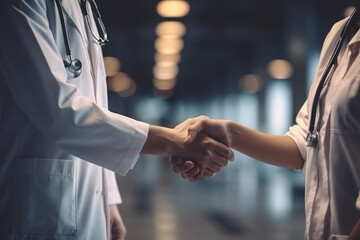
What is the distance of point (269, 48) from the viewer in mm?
13664

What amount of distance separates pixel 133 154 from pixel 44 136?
30cm

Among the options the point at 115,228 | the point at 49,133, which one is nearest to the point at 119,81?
the point at 115,228

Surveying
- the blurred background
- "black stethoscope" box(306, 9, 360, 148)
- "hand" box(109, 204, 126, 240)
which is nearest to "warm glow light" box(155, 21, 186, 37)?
the blurred background

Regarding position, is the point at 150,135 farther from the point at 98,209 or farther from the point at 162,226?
the point at 162,226

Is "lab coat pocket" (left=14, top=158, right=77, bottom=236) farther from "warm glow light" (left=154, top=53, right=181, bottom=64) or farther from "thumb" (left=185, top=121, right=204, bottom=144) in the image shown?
"warm glow light" (left=154, top=53, right=181, bottom=64)

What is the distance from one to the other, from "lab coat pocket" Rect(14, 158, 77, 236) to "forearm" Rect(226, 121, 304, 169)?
2.95 feet

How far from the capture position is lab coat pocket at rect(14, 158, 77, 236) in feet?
4.50

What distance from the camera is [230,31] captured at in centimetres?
1355

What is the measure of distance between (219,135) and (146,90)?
36.1 metres

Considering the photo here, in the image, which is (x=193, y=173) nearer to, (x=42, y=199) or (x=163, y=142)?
(x=163, y=142)

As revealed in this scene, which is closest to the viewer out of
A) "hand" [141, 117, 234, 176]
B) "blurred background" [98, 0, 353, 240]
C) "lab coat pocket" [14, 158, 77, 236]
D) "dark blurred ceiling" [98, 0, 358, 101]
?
"lab coat pocket" [14, 158, 77, 236]

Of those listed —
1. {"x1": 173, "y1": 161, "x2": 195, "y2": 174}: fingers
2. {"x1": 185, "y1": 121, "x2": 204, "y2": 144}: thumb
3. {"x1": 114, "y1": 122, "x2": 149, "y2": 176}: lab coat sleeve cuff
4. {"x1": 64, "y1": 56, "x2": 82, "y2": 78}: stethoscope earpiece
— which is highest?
{"x1": 64, "y1": 56, "x2": 82, "y2": 78}: stethoscope earpiece

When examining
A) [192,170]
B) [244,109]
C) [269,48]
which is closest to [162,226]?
[192,170]

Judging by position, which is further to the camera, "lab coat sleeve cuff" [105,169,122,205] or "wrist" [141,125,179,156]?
"lab coat sleeve cuff" [105,169,122,205]
